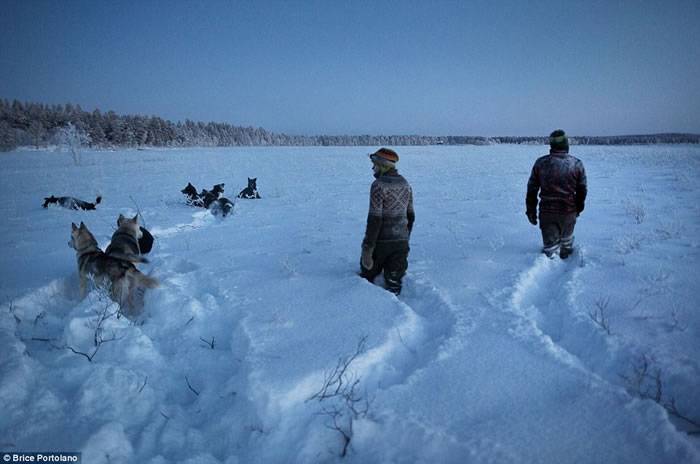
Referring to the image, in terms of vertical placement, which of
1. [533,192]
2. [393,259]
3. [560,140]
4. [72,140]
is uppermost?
[72,140]

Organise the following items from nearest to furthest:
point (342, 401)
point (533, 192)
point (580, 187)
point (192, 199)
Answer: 1. point (342, 401)
2. point (580, 187)
3. point (533, 192)
4. point (192, 199)

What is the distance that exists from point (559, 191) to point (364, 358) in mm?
4124

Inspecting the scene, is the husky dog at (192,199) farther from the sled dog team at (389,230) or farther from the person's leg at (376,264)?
the person's leg at (376,264)

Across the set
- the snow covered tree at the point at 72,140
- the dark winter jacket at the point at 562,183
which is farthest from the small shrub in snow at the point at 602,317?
the snow covered tree at the point at 72,140

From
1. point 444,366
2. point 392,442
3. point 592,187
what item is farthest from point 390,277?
point 592,187

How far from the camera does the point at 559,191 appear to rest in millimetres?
5059

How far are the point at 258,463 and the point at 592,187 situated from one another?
1604cm

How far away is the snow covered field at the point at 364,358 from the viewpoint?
6.75 ft

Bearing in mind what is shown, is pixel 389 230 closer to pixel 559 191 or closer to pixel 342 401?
→ pixel 342 401

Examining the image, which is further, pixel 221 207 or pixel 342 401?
pixel 221 207

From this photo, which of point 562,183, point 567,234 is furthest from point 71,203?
point 567,234

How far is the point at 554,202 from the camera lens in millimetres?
5094

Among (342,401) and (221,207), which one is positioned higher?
(221,207)

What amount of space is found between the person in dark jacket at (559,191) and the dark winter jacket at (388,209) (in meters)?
2.29
